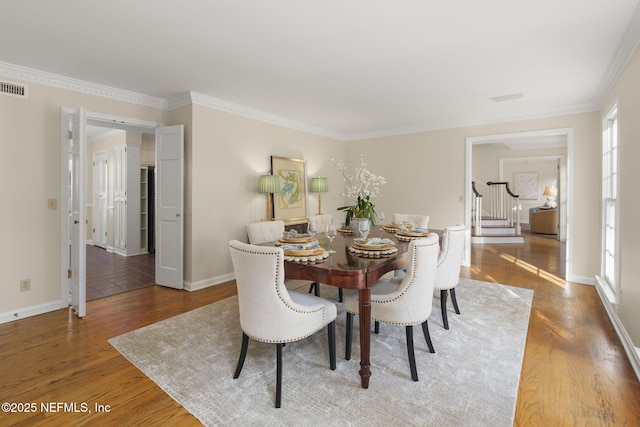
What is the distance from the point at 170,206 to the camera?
4.02 meters

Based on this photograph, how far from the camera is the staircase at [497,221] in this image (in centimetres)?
764

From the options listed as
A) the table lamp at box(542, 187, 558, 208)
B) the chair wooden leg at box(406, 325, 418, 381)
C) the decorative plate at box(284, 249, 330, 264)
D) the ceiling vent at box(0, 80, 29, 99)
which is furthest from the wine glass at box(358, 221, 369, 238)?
the table lamp at box(542, 187, 558, 208)

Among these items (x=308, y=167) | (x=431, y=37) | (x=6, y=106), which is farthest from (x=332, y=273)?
(x=308, y=167)

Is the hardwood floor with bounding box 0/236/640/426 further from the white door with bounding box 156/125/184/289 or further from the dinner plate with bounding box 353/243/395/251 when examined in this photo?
the dinner plate with bounding box 353/243/395/251

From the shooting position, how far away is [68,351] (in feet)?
8.01

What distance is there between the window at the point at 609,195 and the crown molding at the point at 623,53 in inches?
11.7

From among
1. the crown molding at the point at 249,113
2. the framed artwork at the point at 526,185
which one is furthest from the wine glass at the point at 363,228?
the framed artwork at the point at 526,185

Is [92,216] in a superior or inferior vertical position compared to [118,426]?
superior

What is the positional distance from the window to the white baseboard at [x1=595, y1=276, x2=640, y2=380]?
0.13 m

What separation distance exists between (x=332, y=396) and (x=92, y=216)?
7.61m

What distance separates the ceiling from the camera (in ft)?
7.04

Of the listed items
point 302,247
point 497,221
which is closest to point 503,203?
point 497,221

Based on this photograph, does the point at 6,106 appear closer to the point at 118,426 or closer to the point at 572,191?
the point at 118,426

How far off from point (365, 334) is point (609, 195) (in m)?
3.70
